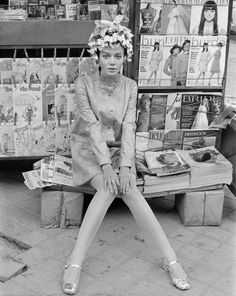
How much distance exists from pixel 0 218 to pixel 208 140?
1606 millimetres

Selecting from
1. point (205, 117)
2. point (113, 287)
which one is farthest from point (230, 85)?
point (113, 287)

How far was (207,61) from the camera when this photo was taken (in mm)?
3795

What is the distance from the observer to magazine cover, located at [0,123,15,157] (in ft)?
13.0

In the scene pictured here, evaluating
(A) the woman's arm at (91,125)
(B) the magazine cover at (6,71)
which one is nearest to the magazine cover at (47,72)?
(B) the magazine cover at (6,71)

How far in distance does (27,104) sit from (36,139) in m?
0.27

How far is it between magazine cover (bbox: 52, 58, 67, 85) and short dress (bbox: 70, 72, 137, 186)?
501 mm

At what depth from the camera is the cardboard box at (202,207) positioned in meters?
3.56

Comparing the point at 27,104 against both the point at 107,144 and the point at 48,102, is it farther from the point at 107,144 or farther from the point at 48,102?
the point at 107,144

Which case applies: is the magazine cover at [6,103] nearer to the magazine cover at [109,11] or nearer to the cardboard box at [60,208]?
the cardboard box at [60,208]

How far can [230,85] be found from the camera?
7645 mm

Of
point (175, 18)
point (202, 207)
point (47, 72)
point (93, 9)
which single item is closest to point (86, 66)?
point (47, 72)

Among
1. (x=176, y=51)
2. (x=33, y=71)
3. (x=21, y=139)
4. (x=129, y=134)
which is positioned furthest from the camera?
(x=21, y=139)

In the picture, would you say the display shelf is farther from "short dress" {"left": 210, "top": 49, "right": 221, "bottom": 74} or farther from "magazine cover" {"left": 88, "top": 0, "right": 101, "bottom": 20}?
"short dress" {"left": 210, "top": 49, "right": 221, "bottom": 74}

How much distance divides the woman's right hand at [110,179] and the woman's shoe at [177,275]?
515 millimetres
